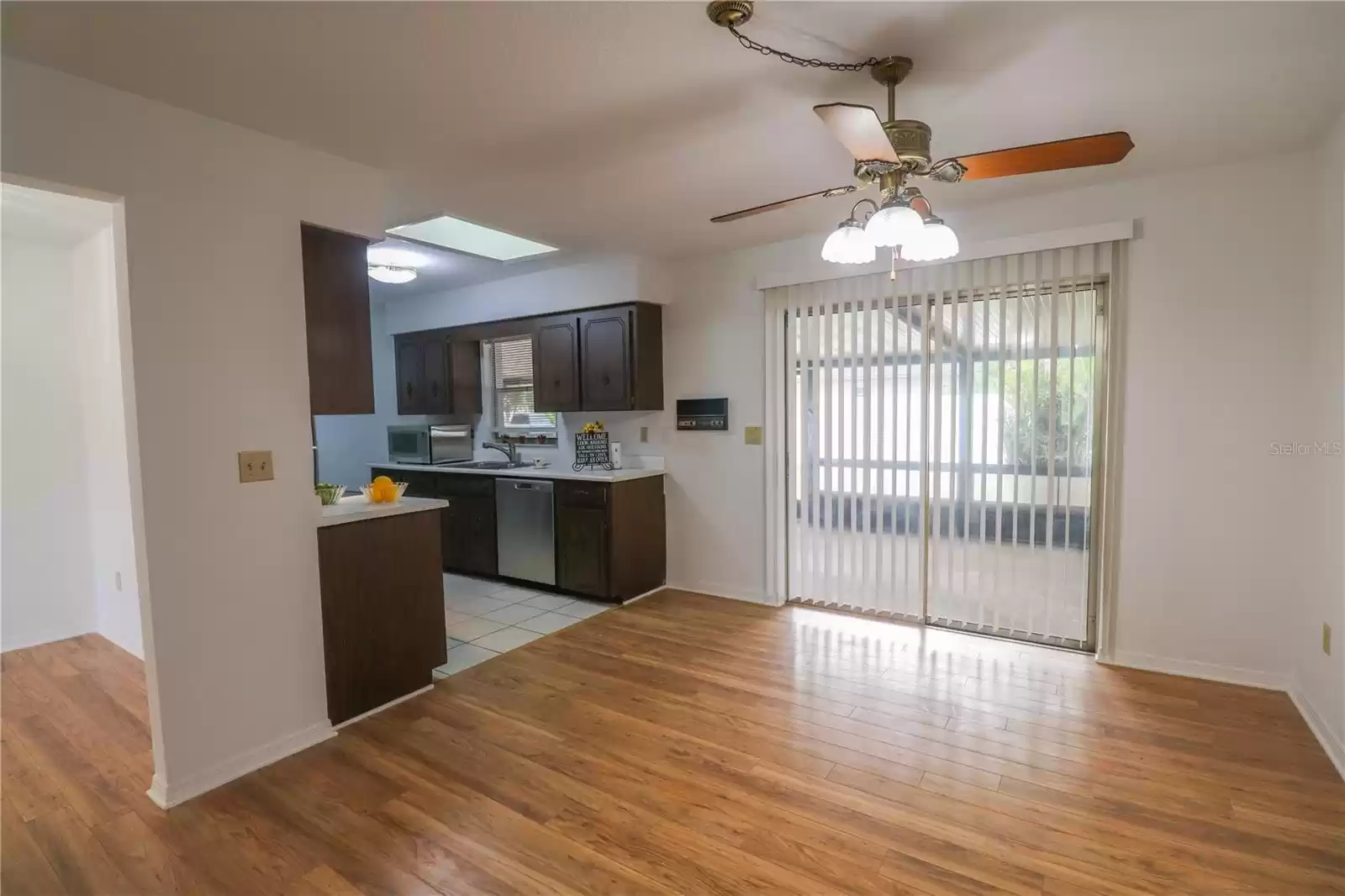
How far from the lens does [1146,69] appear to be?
6.93 feet

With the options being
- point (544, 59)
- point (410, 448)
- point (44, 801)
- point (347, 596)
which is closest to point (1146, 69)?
point (544, 59)

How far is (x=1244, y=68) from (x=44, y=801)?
486cm

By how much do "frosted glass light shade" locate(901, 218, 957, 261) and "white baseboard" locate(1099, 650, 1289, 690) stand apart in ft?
8.38

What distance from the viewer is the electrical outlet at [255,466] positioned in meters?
2.48

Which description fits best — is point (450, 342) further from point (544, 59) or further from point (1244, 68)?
point (1244, 68)

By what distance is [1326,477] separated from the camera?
2.71 metres

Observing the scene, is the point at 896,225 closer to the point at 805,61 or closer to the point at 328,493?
the point at 805,61

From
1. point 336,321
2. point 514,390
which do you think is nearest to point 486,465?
point 514,390

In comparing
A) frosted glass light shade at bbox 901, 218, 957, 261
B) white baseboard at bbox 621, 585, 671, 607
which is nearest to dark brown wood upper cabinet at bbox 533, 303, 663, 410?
white baseboard at bbox 621, 585, 671, 607

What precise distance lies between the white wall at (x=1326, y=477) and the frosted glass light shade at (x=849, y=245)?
198 cm

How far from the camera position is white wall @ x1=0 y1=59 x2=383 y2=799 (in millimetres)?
2172

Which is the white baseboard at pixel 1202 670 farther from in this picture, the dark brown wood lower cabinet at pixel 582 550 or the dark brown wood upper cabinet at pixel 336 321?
the dark brown wood upper cabinet at pixel 336 321

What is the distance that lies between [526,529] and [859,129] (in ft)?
12.4

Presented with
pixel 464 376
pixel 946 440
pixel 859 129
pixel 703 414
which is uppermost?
pixel 859 129
